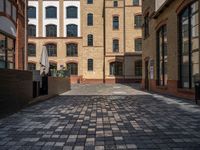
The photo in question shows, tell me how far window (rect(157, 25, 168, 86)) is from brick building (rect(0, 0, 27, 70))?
9.97 m

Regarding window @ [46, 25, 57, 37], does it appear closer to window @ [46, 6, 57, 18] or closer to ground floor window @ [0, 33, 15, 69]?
window @ [46, 6, 57, 18]

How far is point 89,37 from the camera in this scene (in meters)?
44.2

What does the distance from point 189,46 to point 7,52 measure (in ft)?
35.8

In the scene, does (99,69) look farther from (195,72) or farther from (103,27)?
(195,72)

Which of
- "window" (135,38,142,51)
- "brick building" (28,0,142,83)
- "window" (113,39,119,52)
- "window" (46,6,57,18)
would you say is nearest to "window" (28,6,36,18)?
"brick building" (28,0,142,83)

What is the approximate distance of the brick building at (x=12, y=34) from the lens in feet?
51.2

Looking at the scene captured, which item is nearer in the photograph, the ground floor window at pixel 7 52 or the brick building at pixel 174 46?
the brick building at pixel 174 46

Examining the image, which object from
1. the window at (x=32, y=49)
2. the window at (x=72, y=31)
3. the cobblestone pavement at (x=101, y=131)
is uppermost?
the window at (x=72, y=31)

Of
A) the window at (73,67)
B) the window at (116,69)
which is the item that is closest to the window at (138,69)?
the window at (116,69)

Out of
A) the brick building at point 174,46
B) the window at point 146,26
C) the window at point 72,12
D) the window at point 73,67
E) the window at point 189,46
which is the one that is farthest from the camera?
the window at point 72,12

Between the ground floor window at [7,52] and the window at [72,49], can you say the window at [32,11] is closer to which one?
the window at [72,49]

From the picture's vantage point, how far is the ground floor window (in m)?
15.7

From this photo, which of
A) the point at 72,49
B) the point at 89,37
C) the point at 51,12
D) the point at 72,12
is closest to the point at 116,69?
the point at 89,37

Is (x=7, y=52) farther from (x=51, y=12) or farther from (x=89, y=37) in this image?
(x=51, y=12)
